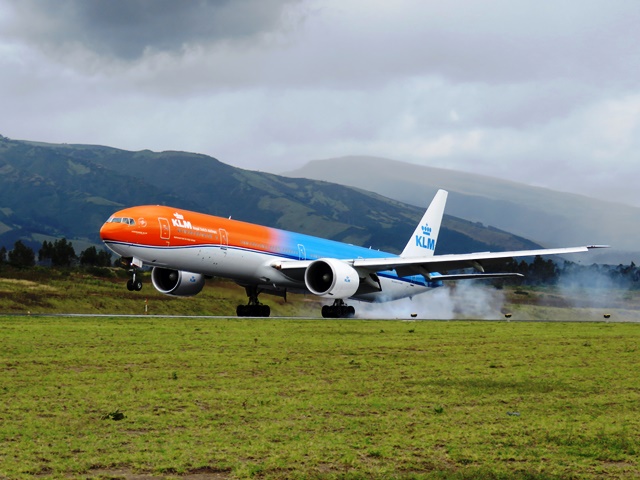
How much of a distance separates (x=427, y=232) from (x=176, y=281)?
2195 cm

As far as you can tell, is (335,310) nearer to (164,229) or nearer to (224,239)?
(224,239)

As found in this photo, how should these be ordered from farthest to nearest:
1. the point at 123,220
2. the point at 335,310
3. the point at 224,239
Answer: the point at 335,310
the point at 224,239
the point at 123,220

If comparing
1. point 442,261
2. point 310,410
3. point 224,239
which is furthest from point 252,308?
point 310,410

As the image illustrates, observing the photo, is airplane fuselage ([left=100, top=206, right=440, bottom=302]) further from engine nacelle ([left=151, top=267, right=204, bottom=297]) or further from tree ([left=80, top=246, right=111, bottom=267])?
tree ([left=80, top=246, right=111, bottom=267])

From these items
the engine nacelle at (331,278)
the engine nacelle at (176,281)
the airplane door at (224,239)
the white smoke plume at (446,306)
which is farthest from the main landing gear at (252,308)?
the white smoke plume at (446,306)

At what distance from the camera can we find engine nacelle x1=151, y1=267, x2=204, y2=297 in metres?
46.9

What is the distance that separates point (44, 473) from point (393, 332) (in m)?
23.7

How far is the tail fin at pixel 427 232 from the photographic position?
197 ft

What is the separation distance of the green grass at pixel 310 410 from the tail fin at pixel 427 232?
35.4 metres

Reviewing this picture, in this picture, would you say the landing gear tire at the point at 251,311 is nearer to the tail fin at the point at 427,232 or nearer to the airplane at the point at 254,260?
the airplane at the point at 254,260

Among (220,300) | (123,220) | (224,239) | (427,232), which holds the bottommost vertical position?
(220,300)

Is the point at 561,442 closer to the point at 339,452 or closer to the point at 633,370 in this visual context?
the point at 339,452

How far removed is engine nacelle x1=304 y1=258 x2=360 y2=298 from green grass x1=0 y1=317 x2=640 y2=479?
19.6 m

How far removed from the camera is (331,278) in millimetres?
A: 44875
